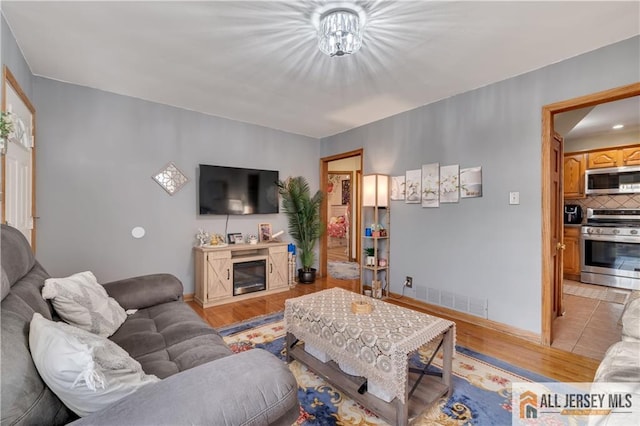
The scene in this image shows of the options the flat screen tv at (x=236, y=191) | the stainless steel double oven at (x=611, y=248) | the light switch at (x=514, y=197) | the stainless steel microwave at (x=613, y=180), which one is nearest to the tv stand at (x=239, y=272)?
the flat screen tv at (x=236, y=191)

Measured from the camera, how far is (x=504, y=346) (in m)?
2.48

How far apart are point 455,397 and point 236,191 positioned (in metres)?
3.29

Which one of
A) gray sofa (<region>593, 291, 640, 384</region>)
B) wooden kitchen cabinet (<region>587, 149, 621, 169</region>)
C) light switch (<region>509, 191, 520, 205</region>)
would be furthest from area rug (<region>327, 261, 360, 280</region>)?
wooden kitchen cabinet (<region>587, 149, 621, 169</region>)

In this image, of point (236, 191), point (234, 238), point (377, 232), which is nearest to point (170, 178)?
point (236, 191)

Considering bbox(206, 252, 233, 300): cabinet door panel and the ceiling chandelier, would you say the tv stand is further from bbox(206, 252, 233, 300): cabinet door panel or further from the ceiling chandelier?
the ceiling chandelier

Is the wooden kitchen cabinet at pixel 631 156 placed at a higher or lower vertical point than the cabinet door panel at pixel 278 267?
higher

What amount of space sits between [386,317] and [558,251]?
2.36m

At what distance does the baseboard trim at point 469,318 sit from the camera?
2.60 metres

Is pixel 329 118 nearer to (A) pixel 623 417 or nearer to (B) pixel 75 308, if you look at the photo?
(B) pixel 75 308

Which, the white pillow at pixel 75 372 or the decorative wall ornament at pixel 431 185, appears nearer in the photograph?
the white pillow at pixel 75 372

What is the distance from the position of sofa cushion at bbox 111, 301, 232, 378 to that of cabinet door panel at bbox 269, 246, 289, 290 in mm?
1984

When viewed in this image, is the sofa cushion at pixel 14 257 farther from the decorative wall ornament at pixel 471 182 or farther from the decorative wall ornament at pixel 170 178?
the decorative wall ornament at pixel 471 182

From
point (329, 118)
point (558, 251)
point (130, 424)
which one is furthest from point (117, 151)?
point (558, 251)

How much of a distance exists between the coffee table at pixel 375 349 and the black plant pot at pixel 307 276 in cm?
236
